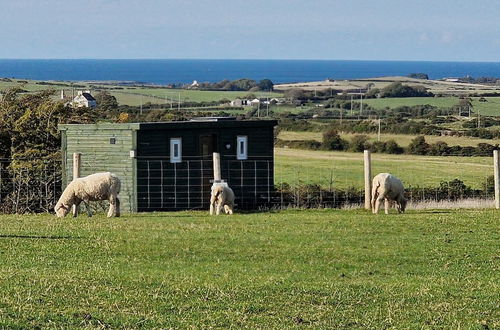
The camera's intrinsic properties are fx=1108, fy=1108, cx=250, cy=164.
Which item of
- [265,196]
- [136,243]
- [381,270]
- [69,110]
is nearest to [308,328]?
[381,270]

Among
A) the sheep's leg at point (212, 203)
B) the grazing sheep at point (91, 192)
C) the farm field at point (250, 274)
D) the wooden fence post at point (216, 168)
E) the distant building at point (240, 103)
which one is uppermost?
the distant building at point (240, 103)

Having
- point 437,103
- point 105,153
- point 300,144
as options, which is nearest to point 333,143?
point 300,144

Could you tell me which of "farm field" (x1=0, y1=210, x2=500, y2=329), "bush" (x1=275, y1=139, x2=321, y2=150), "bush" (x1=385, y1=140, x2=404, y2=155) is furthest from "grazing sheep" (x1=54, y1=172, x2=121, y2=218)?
"bush" (x1=275, y1=139, x2=321, y2=150)

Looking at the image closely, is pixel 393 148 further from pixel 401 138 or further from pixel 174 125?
pixel 174 125

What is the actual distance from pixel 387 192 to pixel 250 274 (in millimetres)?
13055

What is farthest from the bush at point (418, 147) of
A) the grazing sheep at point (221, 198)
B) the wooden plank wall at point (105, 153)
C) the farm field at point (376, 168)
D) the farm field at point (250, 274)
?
the farm field at point (250, 274)

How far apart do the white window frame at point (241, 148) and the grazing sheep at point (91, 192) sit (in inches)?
471

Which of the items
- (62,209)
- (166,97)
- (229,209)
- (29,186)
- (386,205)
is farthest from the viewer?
(166,97)

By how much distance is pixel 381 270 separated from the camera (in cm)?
1650

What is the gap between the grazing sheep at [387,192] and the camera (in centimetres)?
2819

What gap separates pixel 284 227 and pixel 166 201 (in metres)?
14.1

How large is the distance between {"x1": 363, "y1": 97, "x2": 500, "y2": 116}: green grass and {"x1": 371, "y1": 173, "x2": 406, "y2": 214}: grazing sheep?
72107 millimetres

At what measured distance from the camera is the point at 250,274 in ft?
51.7

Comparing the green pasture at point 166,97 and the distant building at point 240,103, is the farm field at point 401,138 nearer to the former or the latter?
the distant building at point 240,103
